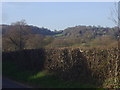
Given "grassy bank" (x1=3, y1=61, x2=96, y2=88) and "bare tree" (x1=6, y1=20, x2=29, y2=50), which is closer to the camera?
"grassy bank" (x1=3, y1=61, x2=96, y2=88)

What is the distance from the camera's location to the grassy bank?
1583 cm

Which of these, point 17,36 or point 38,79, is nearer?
point 38,79

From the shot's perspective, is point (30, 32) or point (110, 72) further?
point (30, 32)

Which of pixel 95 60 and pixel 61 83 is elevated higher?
pixel 95 60

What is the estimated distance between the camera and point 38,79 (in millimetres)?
18516

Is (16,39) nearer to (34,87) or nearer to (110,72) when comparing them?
(34,87)

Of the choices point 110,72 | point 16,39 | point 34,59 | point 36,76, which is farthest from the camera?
point 16,39

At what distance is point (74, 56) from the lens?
1720cm

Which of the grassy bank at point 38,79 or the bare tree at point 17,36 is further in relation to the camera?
the bare tree at point 17,36

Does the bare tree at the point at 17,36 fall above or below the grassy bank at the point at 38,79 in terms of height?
above

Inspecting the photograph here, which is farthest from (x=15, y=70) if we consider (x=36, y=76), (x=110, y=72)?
(x=110, y=72)

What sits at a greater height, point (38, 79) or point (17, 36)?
point (17, 36)

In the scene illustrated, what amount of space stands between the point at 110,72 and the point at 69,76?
3.32 m

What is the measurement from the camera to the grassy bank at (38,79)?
15.8m
